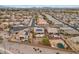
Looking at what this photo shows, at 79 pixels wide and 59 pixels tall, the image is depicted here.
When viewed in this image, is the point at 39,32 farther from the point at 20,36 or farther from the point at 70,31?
the point at 70,31

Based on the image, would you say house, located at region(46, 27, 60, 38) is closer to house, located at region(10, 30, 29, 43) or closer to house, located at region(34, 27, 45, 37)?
house, located at region(34, 27, 45, 37)

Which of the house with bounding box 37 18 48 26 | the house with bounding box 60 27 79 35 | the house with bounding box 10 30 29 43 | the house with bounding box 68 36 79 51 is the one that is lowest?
the house with bounding box 68 36 79 51

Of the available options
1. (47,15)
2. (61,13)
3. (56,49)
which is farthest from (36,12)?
(56,49)

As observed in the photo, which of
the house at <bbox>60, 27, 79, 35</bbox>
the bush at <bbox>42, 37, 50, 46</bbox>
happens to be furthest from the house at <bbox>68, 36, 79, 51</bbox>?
the bush at <bbox>42, 37, 50, 46</bbox>

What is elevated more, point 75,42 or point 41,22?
point 41,22

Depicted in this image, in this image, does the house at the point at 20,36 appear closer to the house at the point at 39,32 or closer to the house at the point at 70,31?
the house at the point at 39,32

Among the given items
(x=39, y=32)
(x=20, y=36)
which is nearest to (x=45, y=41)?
(x=39, y=32)

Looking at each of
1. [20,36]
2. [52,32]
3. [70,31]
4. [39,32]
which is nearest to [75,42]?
[70,31]

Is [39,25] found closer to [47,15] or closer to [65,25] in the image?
[47,15]
